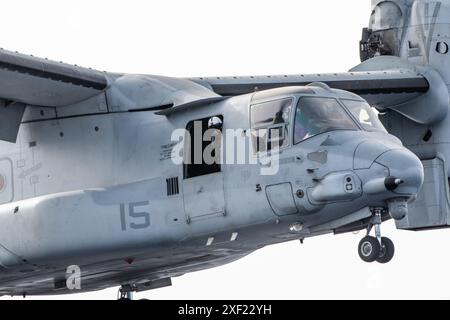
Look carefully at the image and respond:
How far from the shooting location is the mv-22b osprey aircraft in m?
17.6

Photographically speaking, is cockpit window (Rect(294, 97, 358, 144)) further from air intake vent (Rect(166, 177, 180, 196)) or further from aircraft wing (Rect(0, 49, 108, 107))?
aircraft wing (Rect(0, 49, 108, 107))

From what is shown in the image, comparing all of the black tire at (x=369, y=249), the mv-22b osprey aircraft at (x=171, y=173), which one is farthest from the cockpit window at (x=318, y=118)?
the black tire at (x=369, y=249)

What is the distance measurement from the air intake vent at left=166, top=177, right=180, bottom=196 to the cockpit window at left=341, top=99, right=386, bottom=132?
257cm

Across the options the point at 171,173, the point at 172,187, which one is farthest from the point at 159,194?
the point at 171,173

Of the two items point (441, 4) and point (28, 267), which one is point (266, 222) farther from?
point (441, 4)

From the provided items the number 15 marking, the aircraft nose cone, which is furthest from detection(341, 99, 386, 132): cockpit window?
the number 15 marking

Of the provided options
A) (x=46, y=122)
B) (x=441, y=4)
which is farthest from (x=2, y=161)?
(x=441, y=4)

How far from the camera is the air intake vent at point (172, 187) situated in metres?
18.7

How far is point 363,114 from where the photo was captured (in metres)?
18.4

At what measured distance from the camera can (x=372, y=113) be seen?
1867cm

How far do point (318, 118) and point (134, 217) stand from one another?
3.02m

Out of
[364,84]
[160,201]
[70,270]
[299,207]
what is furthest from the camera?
[364,84]

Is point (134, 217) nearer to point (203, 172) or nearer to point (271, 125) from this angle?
point (203, 172)
